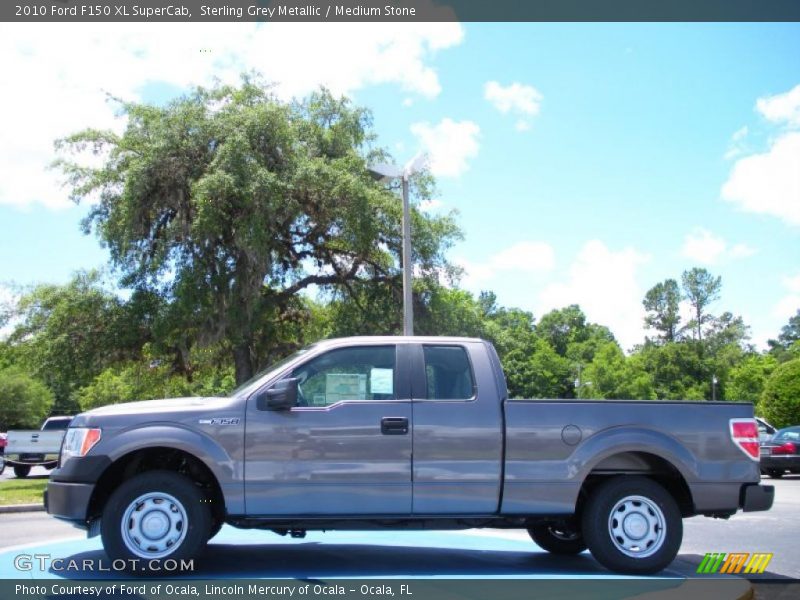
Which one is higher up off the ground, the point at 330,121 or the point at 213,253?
the point at 330,121

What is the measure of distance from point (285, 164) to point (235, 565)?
14620 millimetres

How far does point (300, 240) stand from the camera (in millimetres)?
21969

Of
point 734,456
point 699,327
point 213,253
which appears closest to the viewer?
point 734,456

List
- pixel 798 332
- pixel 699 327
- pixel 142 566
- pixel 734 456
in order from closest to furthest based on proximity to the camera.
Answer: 1. pixel 142 566
2. pixel 734 456
3. pixel 699 327
4. pixel 798 332

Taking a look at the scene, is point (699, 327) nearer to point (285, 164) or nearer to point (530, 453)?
point (285, 164)

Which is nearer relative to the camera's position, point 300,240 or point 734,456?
point 734,456

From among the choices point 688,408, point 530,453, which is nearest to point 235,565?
point 530,453

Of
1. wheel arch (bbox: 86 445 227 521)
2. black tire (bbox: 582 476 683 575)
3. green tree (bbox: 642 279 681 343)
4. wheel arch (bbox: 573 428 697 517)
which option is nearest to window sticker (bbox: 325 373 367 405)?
wheel arch (bbox: 86 445 227 521)

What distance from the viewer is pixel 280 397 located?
627cm

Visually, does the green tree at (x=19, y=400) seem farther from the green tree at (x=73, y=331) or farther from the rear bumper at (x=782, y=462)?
the rear bumper at (x=782, y=462)

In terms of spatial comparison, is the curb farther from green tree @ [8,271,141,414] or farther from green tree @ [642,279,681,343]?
green tree @ [642,279,681,343]

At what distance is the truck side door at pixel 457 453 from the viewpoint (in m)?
6.34

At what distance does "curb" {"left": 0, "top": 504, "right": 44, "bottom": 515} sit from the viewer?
13500 mm

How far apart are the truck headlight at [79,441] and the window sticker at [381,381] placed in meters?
2.26
